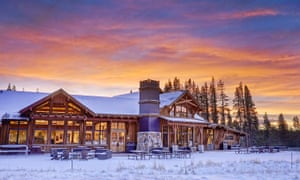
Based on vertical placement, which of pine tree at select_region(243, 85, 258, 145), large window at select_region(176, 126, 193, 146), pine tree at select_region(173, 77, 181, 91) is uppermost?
pine tree at select_region(173, 77, 181, 91)

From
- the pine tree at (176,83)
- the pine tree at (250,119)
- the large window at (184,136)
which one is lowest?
the large window at (184,136)

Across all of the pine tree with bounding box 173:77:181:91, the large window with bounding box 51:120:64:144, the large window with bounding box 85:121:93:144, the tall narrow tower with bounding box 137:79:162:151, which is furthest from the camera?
the pine tree with bounding box 173:77:181:91

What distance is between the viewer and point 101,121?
89.1 feet

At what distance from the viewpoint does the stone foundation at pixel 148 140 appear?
26830 mm

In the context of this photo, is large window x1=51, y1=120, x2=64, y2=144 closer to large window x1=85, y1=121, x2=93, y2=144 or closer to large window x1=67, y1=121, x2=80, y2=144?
large window x1=67, y1=121, x2=80, y2=144

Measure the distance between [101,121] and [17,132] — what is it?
6.85 metres

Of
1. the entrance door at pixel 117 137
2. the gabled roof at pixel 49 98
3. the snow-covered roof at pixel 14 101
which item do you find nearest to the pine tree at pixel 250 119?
the entrance door at pixel 117 137

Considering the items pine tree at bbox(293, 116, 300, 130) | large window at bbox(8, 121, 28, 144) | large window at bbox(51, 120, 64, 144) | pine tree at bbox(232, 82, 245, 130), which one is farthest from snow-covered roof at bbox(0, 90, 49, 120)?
pine tree at bbox(293, 116, 300, 130)

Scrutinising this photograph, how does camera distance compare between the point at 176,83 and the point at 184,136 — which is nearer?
the point at 184,136

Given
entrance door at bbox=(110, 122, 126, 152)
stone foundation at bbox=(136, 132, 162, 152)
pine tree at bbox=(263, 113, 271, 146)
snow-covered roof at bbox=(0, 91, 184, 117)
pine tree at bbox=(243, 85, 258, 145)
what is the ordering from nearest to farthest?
snow-covered roof at bbox=(0, 91, 184, 117)
stone foundation at bbox=(136, 132, 162, 152)
entrance door at bbox=(110, 122, 126, 152)
pine tree at bbox=(243, 85, 258, 145)
pine tree at bbox=(263, 113, 271, 146)

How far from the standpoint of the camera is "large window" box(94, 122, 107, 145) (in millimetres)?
26875

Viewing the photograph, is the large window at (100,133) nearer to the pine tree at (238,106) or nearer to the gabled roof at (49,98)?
the gabled roof at (49,98)

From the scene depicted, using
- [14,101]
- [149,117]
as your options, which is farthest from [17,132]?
[149,117]

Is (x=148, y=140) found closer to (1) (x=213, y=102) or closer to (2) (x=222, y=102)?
(1) (x=213, y=102)
